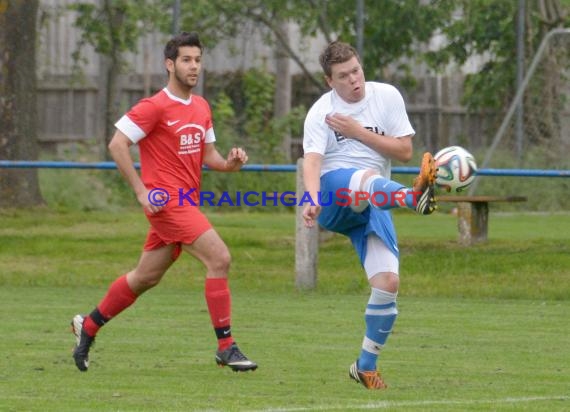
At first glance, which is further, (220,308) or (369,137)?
(220,308)

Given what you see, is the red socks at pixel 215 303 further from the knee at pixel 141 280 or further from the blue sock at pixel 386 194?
the blue sock at pixel 386 194

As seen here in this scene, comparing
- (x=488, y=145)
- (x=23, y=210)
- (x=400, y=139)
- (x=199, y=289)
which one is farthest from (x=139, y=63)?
(x=400, y=139)

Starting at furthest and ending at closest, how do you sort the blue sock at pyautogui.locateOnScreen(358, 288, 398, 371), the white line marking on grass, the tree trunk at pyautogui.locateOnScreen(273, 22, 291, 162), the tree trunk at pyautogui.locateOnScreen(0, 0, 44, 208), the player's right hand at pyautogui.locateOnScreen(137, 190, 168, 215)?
1. the tree trunk at pyautogui.locateOnScreen(273, 22, 291, 162)
2. the tree trunk at pyautogui.locateOnScreen(0, 0, 44, 208)
3. the player's right hand at pyautogui.locateOnScreen(137, 190, 168, 215)
4. the blue sock at pyautogui.locateOnScreen(358, 288, 398, 371)
5. the white line marking on grass

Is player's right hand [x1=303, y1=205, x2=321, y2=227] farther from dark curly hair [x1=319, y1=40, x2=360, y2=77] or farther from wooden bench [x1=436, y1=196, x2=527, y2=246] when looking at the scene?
wooden bench [x1=436, y1=196, x2=527, y2=246]

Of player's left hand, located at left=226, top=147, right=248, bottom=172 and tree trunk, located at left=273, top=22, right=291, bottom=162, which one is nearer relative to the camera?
player's left hand, located at left=226, top=147, right=248, bottom=172

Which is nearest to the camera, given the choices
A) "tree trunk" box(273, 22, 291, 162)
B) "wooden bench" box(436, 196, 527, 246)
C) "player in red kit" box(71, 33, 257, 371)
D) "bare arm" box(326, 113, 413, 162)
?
"bare arm" box(326, 113, 413, 162)

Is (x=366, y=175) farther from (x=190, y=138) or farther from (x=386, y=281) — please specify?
(x=190, y=138)

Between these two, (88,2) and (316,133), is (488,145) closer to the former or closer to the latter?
(88,2)

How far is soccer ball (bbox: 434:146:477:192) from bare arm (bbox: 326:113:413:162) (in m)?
0.27

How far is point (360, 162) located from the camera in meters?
8.29

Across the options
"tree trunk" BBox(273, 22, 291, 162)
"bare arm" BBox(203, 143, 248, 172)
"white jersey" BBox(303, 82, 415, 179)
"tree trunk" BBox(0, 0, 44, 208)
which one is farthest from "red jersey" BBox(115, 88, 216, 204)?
"tree trunk" BBox(273, 22, 291, 162)

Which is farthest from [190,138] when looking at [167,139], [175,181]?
[175,181]

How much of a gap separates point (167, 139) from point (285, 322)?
318 centimetres

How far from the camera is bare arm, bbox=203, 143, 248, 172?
30.1 feet
